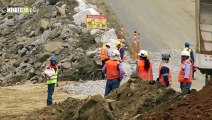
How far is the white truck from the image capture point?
14.7 m

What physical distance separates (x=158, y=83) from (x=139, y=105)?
149 cm

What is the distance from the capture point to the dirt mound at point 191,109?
10414 mm

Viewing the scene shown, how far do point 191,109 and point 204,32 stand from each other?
4.37m

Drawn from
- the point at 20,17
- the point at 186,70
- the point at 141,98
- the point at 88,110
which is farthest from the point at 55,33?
the point at 88,110

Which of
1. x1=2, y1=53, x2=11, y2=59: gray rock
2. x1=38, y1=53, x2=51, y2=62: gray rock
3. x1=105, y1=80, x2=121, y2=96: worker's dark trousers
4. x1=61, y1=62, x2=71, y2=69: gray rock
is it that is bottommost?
x1=2, y1=53, x2=11, y2=59: gray rock

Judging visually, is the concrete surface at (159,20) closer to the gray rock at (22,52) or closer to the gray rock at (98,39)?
the gray rock at (98,39)

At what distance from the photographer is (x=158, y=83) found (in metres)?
14.0

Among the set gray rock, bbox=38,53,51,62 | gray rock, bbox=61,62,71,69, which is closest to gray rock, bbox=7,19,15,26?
gray rock, bbox=38,53,51,62

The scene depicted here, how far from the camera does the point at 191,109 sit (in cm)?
1086

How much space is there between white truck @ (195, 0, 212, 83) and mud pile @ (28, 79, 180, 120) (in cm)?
158

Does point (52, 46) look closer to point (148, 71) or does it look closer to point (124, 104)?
point (148, 71)

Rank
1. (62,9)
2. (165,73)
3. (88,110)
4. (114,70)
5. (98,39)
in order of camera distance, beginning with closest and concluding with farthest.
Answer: (88,110)
(165,73)
(114,70)
(98,39)
(62,9)

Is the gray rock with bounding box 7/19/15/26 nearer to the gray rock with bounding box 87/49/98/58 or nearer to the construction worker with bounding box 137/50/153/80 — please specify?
the gray rock with bounding box 87/49/98/58

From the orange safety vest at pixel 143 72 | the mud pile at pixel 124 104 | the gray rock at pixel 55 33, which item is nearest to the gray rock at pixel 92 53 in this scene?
the gray rock at pixel 55 33
